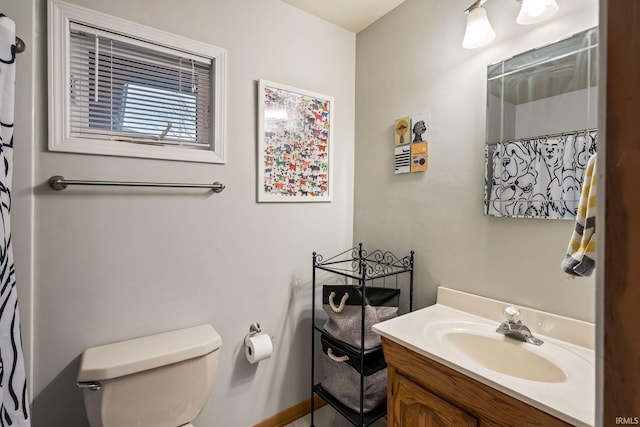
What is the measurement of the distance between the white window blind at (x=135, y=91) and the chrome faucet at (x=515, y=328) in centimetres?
158

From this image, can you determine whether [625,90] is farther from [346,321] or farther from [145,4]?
[145,4]

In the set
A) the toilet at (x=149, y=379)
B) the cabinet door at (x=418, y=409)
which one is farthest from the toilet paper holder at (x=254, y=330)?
the cabinet door at (x=418, y=409)

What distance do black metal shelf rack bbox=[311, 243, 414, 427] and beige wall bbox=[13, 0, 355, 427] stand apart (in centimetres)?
9

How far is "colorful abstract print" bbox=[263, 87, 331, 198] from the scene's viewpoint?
67.1 inches

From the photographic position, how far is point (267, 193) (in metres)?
1.70

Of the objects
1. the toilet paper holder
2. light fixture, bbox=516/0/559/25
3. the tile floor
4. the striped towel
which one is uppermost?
light fixture, bbox=516/0/559/25

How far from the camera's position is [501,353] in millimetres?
1188

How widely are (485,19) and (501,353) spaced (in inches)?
54.7

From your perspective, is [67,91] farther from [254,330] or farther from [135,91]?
[254,330]

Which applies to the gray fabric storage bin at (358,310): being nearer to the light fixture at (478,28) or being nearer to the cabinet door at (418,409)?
the cabinet door at (418,409)

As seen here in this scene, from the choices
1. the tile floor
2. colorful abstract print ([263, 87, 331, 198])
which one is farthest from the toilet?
colorful abstract print ([263, 87, 331, 198])

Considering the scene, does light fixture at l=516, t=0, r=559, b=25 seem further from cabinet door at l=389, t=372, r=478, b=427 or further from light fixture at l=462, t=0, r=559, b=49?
cabinet door at l=389, t=372, r=478, b=427

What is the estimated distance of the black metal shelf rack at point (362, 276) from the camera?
4.88ft

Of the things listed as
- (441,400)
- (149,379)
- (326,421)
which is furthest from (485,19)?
(326,421)
